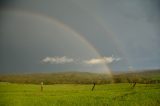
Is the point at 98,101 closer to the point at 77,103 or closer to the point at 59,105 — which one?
the point at 77,103

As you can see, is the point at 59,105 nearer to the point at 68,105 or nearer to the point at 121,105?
the point at 68,105

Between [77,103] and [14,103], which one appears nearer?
[77,103]

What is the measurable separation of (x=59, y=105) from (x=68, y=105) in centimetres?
59

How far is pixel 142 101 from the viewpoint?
19.4 metres

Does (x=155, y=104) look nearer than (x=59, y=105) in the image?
No

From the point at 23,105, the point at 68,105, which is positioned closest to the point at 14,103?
the point at 23,105

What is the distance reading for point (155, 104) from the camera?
62.6ft

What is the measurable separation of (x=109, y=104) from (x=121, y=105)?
784mm

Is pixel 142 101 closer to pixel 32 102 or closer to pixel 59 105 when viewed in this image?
pixel 59 105

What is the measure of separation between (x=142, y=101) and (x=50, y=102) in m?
6.34

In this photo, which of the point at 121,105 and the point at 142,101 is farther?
the point at 142,101

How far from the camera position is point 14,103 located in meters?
19.0

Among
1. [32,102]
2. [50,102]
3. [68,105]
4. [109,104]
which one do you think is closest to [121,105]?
[109,104]

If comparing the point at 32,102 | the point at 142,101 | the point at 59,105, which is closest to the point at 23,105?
the point at 32,102
